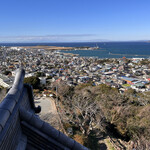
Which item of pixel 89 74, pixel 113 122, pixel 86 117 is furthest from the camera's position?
pixel 89 74

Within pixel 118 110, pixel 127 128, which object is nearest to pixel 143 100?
pixel 118 110

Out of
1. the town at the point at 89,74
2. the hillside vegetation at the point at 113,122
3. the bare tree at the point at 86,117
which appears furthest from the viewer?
the town at the point at 89,74

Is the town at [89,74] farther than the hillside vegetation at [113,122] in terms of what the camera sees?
Yes

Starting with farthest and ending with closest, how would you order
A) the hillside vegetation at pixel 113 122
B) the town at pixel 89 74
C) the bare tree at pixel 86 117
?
the town at pixel 89 74 → the bare tree at pixel 86 117 → the hillside vegetation at pixel 113 122

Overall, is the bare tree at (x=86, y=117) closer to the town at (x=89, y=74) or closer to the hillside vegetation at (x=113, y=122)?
the hillside vegetation at (x=113, y=122)

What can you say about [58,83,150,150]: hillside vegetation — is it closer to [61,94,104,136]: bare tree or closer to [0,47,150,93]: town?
[61,94,104,136]: bare tree

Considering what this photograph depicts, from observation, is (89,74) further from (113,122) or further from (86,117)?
(113,122)

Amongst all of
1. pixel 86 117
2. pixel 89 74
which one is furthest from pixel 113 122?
pixel 89 74

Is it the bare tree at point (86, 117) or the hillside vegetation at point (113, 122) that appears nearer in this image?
the hillside vegetation at point (113, 122)

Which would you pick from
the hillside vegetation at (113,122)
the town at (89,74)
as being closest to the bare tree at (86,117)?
the hillside vegetation at (113,122)

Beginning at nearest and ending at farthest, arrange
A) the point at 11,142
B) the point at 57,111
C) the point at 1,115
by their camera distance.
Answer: the point at 1,115 < the point at 11,142 < the point at 57,111

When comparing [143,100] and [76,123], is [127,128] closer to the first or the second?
[76,123]
